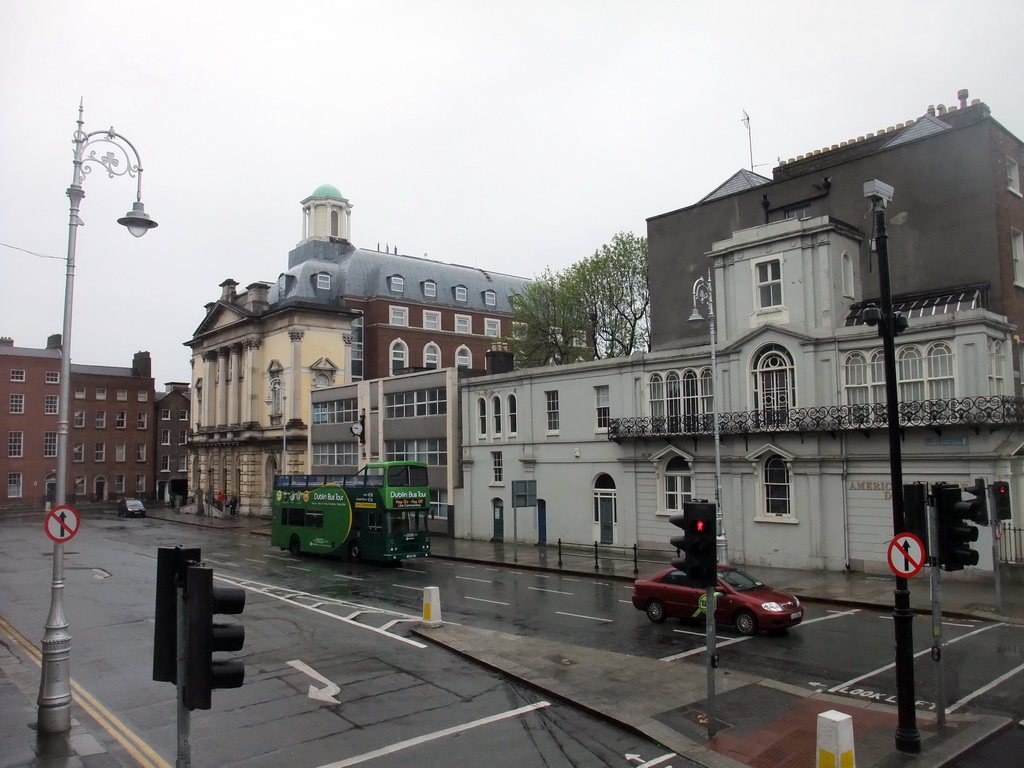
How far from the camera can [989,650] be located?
15539 millimetres

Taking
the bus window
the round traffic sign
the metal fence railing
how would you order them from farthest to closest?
the bus window → the metal fence railing → the round traffic sign

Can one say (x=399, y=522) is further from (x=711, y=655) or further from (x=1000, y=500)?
(x=711, y=655)

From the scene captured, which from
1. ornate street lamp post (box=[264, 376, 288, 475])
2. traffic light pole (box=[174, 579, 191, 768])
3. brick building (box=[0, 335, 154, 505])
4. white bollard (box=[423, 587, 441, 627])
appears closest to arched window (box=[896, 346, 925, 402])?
white bollard (box=[423, 587, 441, 627])

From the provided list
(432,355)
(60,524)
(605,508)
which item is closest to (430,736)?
(60,524)

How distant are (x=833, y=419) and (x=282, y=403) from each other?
161 feet

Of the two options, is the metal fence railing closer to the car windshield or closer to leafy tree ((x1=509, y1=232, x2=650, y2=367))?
the car windshield

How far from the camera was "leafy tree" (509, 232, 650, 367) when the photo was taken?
5272 cm

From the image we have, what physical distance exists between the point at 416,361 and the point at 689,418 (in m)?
45.9

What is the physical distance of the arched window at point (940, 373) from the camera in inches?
954

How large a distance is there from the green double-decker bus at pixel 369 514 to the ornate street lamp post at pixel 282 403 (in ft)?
79.1

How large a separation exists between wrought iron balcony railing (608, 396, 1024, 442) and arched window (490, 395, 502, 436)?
322 inches

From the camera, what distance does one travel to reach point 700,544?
10.5 m

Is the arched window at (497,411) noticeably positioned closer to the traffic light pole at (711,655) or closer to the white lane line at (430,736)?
the white lane line at (430,736)

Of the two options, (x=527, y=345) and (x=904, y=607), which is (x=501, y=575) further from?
(x=527, y=345)
